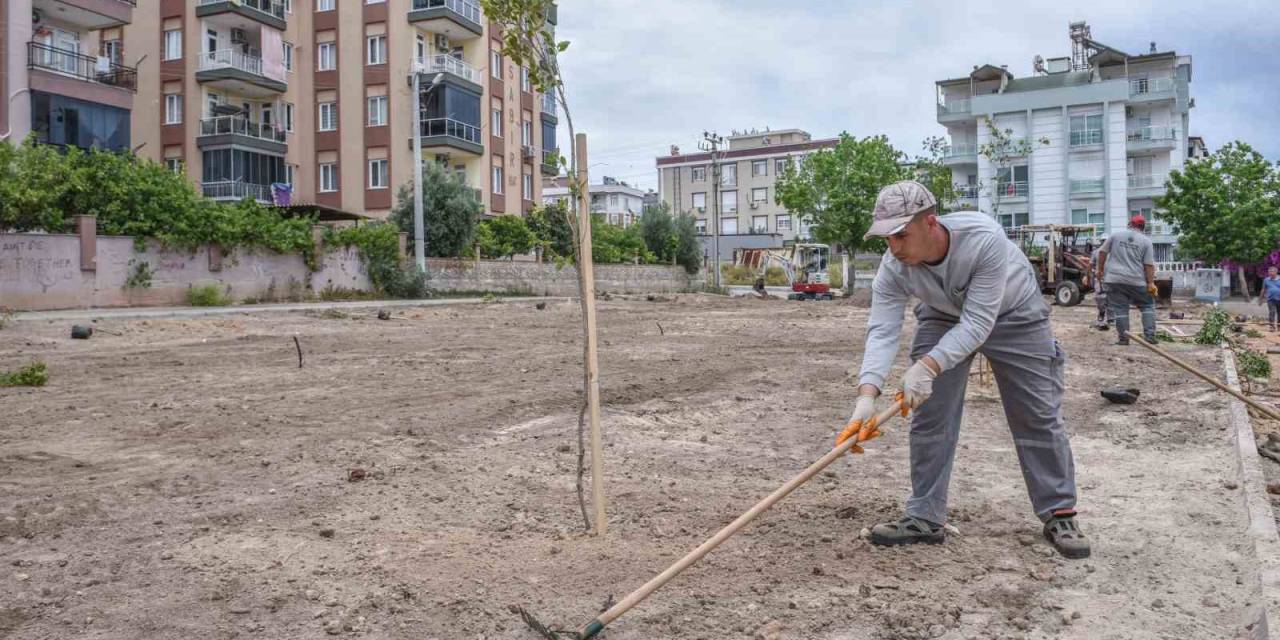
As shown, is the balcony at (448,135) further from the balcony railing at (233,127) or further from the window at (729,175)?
the window at (729,175)

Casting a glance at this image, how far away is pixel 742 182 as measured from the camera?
273 ft

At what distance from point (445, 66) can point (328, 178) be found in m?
7.14

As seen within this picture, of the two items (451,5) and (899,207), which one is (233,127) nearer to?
(451,5)

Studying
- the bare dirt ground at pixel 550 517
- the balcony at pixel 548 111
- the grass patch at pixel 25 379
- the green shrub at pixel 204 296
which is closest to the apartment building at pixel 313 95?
the balcony at pixel 548 111

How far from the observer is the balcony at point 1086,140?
49281mm

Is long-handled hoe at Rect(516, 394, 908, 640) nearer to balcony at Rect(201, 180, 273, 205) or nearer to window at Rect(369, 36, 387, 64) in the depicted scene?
balcony at Rect(201, 180, 273, 205)

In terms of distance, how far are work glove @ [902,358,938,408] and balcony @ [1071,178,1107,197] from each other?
5171 centimetres

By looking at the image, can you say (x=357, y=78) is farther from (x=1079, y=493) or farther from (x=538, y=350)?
(x=1079, y=493)

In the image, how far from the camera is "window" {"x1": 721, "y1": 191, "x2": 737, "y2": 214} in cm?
8394

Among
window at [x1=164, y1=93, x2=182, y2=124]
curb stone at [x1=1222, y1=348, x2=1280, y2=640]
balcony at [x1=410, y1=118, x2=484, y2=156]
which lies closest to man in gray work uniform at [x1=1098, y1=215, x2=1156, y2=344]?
curb stone at [x1=1222, y1=348, x2=1280, y2=640]

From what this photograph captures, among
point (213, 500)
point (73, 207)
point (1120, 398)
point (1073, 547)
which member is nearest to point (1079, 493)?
point (1073, 547)

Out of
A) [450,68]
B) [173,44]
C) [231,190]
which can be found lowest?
[231,190]

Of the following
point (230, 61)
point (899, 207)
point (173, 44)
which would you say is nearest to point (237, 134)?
point (230, 61)

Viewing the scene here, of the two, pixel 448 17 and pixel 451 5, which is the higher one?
pixel 451 5
